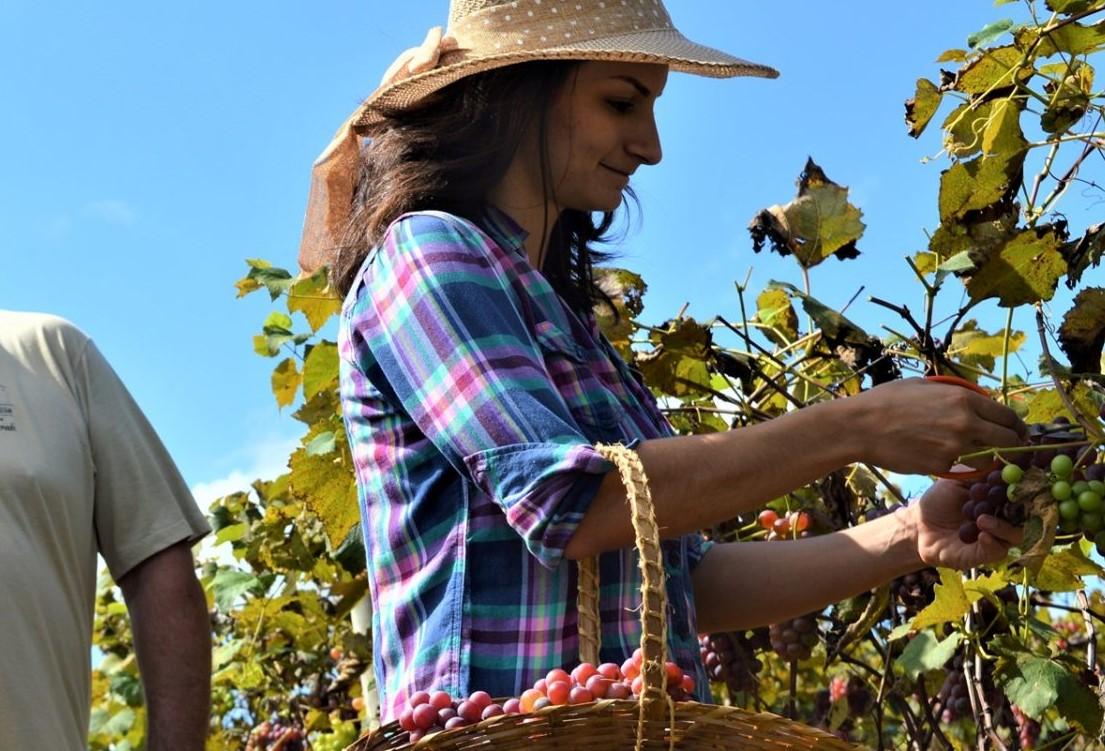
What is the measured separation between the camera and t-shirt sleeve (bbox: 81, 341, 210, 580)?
2.43 meters

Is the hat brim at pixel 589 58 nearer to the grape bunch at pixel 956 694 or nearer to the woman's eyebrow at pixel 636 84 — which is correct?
the woman's eyebrow at pixel 636 84

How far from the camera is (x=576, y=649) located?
5.52ft

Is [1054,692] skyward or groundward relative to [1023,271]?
groundward

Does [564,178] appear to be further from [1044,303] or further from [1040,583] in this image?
[1040,583]

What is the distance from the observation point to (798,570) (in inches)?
85.6

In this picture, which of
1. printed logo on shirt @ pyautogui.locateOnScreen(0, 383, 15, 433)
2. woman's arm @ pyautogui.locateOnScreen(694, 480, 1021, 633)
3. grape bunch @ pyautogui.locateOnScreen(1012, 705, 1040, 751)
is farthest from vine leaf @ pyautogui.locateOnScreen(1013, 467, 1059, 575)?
grape bunch @ pyautogui.locateOnScreen(1012, 705, 1040, 751)

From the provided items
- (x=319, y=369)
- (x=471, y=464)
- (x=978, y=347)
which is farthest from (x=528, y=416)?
(x=319, y=369)

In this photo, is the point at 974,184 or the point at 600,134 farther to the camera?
the point at 974,184

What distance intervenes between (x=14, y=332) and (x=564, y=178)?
998 millimetres

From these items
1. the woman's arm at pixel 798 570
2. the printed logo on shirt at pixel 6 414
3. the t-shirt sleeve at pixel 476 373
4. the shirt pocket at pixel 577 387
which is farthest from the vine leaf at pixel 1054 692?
Answer: the printed logo on shirt at pixel 6 414

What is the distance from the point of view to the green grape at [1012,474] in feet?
5.88

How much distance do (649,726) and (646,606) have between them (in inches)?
3.7

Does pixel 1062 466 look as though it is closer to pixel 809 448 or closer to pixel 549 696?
pixel 809 448

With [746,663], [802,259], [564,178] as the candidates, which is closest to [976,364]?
[802,259]
